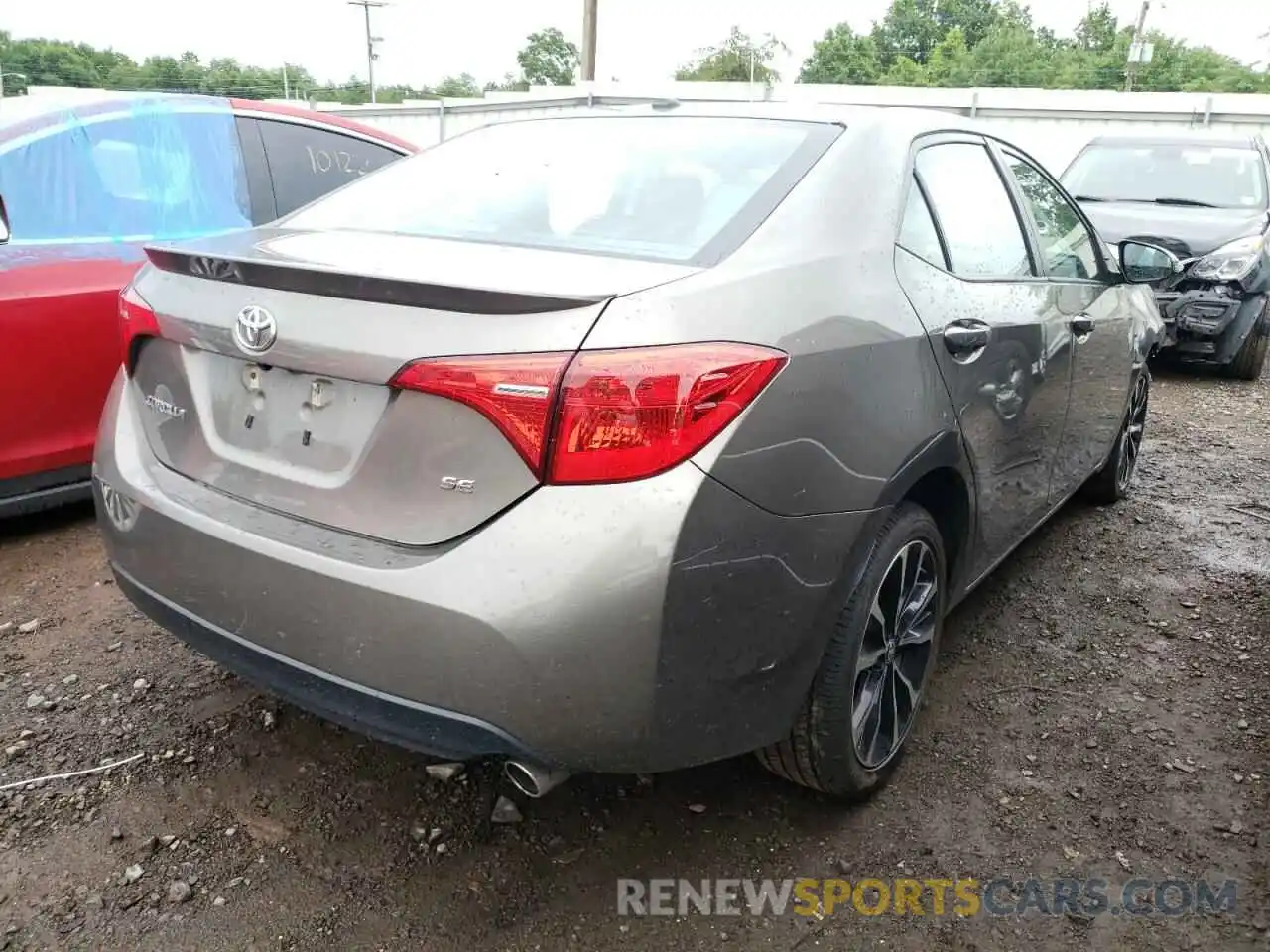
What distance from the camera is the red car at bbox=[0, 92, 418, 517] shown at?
3330mm

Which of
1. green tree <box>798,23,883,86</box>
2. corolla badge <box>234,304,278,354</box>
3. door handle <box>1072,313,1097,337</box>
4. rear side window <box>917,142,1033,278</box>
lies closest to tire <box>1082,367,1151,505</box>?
door handle <box>1072,313,1097,337</box>

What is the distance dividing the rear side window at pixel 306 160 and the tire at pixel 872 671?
2885mm

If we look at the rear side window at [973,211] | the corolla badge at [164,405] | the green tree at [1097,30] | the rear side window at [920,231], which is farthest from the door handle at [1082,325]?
the green tree at [1097,30]

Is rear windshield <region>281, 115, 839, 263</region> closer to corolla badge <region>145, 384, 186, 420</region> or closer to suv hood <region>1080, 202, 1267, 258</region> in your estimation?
corolla badge <region>145, 384, 186, 420</region>

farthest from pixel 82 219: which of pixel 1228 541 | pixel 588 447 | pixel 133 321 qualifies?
pixel 1228 541

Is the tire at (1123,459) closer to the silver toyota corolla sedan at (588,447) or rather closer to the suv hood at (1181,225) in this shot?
the silver toyota corolla sedan at (588,447)

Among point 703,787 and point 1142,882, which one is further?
point 703,787

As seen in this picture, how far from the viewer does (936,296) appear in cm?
228

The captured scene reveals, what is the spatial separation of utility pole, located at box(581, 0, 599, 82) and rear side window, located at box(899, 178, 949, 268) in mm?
22667

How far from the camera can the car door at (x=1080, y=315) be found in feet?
10.4

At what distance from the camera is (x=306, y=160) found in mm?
4262

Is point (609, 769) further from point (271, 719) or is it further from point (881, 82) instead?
point (881, 82)

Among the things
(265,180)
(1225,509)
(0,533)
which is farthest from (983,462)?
(0,533)

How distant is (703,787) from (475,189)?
1560 millimetres
